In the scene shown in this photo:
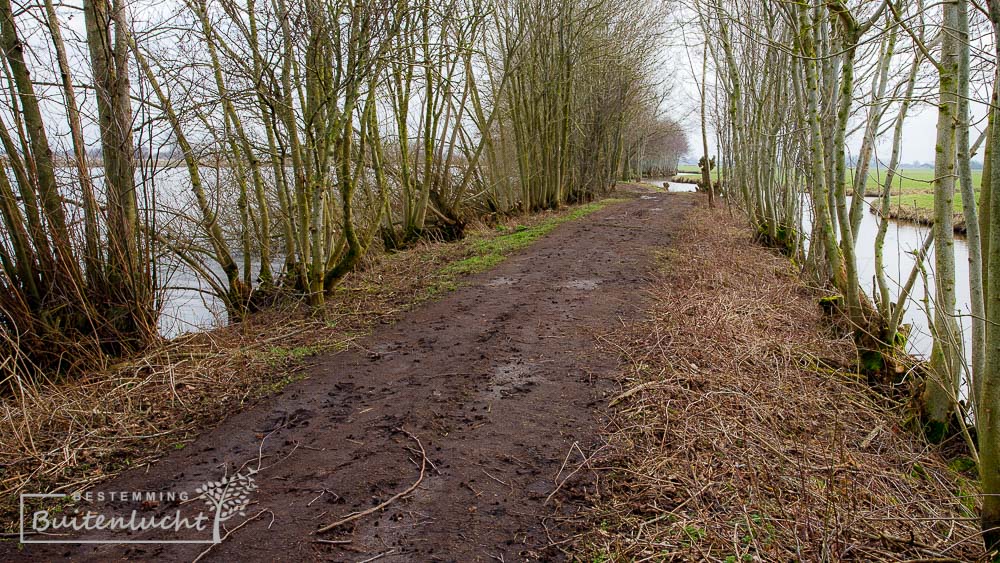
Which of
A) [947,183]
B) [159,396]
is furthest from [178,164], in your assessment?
[947,183]

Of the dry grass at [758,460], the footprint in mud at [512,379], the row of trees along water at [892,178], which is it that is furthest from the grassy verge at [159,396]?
the row of trees along water at [892,178]

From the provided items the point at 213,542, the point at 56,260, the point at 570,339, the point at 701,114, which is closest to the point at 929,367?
the point at 570,339

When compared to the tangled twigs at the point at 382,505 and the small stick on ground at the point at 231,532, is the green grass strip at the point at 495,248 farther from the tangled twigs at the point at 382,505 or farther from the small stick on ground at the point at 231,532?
the small stick on ground at the point at 231,532

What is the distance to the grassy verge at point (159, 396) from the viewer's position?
11.0ft

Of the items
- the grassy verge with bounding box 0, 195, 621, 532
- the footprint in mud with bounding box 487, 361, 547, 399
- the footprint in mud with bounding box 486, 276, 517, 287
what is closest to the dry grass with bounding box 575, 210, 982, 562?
the footprint in mud with bounding box 487, 361, 547, 399

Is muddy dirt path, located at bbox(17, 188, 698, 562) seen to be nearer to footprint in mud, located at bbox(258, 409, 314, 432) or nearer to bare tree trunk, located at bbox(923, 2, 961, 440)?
footprint in mud, located at bbox(258, 409, 314, 432)

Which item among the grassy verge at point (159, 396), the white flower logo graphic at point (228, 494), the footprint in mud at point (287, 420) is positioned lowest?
the white flower logo graphic at point (228, 494)

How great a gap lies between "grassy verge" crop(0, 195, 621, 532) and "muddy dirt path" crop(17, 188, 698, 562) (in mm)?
204

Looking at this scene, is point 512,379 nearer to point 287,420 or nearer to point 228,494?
point 287,420

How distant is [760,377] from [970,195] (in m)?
1.92

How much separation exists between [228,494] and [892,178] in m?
5.49

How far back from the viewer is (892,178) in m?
5.25

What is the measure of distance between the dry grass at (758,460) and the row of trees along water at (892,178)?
1.10 feet

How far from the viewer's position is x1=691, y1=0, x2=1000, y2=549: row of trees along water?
2676 millimetres
